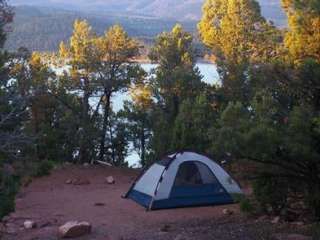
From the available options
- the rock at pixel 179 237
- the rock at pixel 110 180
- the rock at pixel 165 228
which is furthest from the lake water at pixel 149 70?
the rock at pixel 179 237

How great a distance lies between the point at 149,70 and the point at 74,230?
47.2ft

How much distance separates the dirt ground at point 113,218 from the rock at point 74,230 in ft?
0.50

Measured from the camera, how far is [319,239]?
1000 cm

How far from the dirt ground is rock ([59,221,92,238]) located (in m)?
0.15

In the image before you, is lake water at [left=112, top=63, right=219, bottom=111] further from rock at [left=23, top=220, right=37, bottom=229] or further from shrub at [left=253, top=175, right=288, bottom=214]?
rock at [left=23, top=220, right=37, bottom=229]

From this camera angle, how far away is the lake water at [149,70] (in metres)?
24.1

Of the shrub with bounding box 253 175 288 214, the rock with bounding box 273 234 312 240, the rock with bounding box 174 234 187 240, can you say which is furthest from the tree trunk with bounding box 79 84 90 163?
the rock with bounding box 273 234 312 240

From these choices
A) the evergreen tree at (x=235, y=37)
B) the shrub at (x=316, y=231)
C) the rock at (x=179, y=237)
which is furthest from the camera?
the evergreen tree at (x=235, y=37)

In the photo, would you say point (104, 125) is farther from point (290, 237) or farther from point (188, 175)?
point (290, 237)

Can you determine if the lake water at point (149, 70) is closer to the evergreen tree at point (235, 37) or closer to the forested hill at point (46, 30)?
the evergreen tree at point (235, 37)

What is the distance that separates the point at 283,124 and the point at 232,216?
299 cm

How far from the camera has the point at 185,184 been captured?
585 inches

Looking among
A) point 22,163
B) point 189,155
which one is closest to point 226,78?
point 189,155

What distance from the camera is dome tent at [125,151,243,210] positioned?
1460 cm
